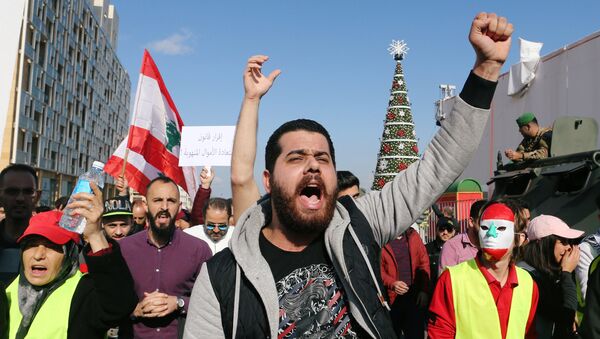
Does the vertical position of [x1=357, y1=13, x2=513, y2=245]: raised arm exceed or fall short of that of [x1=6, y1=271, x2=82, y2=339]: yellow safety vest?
it exceeds it

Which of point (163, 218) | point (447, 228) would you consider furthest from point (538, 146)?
point (163, 218)

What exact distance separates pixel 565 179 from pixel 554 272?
91.2 inches

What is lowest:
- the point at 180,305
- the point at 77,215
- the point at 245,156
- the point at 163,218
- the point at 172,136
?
the point at 180,305

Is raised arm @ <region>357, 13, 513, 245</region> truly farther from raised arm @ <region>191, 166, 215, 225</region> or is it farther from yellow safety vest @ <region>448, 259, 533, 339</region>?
raised arm @ <region>191, 166, 215, 225</region>

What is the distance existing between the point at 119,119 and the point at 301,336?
2922 inches

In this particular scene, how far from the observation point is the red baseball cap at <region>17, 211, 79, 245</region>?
2.77 metres

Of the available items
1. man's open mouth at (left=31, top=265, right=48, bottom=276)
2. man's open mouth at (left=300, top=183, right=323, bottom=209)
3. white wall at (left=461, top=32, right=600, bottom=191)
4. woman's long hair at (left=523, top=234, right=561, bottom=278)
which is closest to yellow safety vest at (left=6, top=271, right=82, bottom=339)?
man's open mouth at (left=31, top=265, right=48, bottom=276)

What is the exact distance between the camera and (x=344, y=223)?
1.99m

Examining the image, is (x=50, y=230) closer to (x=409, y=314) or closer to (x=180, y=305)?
(x=180, y=305)

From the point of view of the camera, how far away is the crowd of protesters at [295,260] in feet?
6.22

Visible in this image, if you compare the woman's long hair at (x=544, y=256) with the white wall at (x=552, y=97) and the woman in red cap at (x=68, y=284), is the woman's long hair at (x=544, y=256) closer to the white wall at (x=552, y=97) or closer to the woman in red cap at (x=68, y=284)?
the woman in red cap at (x=68, y=284)

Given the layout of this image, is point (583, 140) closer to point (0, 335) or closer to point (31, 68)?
point (0, 335)

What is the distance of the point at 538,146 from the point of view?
6531mm

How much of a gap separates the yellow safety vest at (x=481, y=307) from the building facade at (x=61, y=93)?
105 feet
